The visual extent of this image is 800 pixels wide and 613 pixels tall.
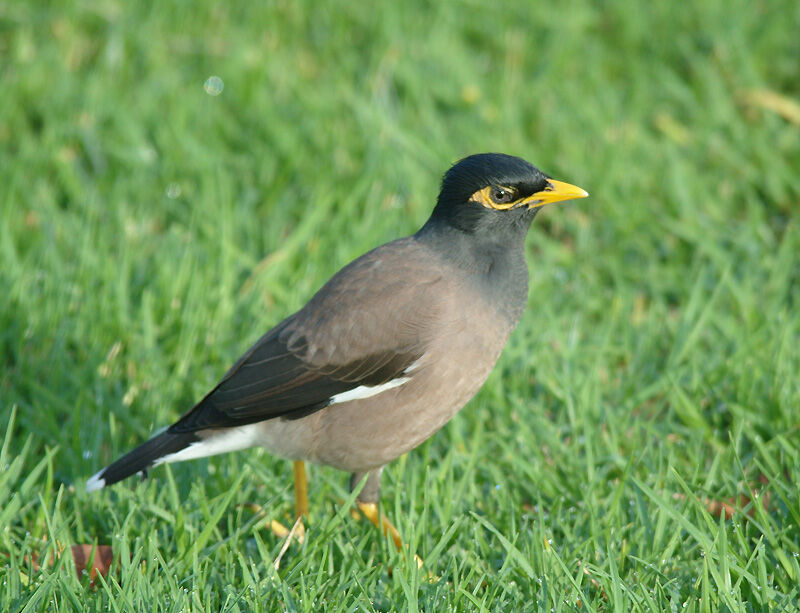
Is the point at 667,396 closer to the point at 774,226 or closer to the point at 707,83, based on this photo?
the point at 774,226

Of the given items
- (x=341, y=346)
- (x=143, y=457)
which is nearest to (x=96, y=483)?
(x=143, y=457)

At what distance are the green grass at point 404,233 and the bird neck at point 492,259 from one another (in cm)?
62

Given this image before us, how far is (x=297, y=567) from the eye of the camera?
342cm

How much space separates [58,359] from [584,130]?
132 inches

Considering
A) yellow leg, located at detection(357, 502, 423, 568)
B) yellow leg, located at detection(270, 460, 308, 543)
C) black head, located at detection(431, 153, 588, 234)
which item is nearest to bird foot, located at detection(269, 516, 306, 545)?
yellow leg, located at detection(270, 460, 308, 543)

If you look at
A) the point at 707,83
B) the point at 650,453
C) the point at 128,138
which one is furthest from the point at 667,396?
the point at 128,138

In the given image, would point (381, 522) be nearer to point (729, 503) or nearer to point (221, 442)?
point (221, 442)

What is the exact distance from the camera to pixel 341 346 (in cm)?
380

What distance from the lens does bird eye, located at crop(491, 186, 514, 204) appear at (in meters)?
3.86

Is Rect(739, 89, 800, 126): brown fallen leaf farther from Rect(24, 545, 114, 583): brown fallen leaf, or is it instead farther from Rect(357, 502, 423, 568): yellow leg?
Rect(24, 545, 114, 583): brown fallen leaf

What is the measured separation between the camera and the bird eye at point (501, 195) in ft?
12.7

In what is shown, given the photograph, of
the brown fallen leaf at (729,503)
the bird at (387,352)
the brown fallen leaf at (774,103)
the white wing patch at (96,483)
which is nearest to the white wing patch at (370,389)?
the bird at (387,352)

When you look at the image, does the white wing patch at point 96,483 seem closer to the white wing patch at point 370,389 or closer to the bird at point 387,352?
the bird at point 387,352

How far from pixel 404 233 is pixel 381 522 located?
7.10 feet
